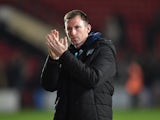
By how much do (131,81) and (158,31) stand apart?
7.00 m

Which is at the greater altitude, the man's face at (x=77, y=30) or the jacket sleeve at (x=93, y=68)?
the man's face at (x=77, y=30)

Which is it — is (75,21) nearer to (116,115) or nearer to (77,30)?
(77,30)

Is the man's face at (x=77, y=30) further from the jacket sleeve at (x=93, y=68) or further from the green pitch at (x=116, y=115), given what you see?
the green pitch at (x=116, y=115)

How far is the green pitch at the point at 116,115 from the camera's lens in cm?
1745

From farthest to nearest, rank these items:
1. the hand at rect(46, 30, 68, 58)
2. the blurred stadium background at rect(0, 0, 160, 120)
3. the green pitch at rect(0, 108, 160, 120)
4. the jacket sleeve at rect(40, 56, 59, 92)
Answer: the blurred stadium background at rect(0, 0, 160, 120) < the green pitch at rect(0, 108, 160, 120) < the jacket sleeve at rect(40, 56, 59, 92) < the hand at rect(46, 30, 68, 58)

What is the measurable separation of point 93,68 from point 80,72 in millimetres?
154

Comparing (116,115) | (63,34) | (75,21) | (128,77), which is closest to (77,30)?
(75,21)

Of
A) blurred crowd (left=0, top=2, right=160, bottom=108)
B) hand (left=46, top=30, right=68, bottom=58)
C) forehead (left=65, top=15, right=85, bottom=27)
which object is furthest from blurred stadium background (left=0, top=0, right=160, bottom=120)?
hand (left=46, top=30, right=68, bottom=58)

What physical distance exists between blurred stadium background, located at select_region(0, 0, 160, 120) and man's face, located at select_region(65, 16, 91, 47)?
422 inches

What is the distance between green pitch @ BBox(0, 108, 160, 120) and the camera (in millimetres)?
17450

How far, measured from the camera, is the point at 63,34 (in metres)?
26.0

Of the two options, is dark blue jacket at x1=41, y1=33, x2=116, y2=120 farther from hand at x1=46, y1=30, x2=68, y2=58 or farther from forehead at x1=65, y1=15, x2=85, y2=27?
forehead at x1=65, y1=15, x2=85, y2=27

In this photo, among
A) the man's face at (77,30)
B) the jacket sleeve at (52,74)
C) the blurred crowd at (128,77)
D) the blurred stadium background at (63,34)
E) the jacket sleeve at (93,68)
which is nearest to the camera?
the jacket sleeve at (93,68)

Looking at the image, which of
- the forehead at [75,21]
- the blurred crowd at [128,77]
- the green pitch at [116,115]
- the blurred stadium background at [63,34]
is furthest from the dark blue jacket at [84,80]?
the blurred crowd at [128,77]
